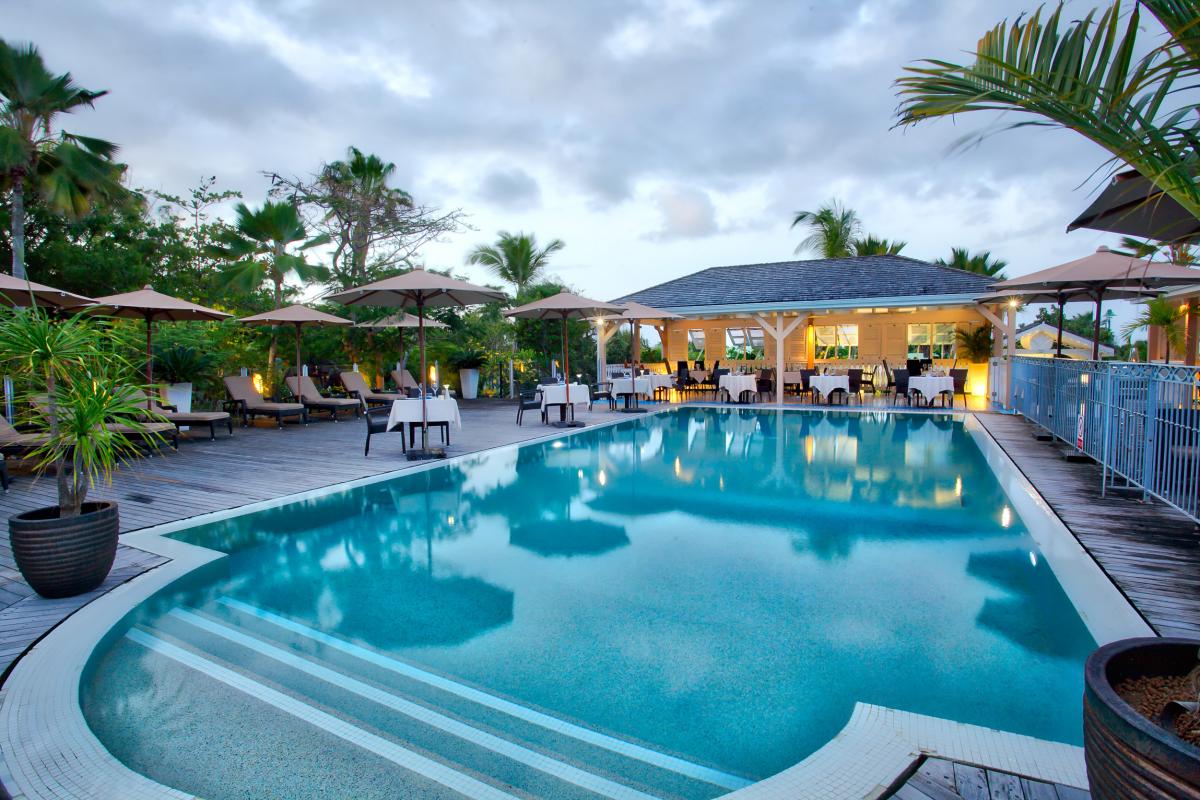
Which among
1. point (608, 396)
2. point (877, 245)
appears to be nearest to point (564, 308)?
point (608, 396)

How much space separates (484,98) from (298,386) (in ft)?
29.3

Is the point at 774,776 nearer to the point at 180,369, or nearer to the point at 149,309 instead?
the point at 149,309

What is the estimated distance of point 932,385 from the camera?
606 inches

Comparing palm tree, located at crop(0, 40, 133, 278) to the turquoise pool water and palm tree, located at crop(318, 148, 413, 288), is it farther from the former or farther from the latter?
the turquoise pool water

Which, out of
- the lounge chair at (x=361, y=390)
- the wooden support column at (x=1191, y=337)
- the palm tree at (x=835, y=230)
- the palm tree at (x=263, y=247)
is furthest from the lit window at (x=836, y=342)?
the palm tree at (x=263, y=247)

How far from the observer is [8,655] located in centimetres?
317

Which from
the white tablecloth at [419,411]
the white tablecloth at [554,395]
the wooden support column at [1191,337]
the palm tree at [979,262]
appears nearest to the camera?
the white tablecloth at [419,411]

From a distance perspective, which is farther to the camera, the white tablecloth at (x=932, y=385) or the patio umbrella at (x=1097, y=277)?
the white tablecloth at (x=932, y=385)

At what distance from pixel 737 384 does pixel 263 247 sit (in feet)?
44.3

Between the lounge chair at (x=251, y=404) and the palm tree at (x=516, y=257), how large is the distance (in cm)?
1449

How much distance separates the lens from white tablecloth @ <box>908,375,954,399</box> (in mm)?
15305

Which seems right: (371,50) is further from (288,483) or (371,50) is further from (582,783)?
(582,783)

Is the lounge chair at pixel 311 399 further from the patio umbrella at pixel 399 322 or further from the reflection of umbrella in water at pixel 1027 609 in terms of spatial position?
the reflection of umbrella in water at pixel 1027 609

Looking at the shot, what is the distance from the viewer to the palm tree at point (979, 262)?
2675 centimetres
